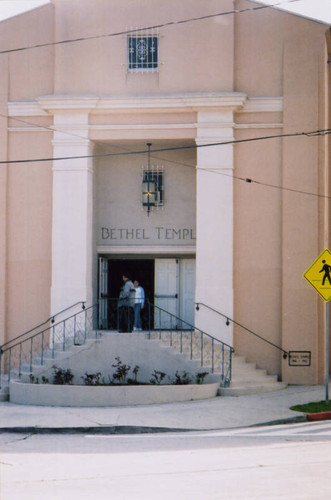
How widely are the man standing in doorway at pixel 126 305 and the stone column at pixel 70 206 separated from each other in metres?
0.97

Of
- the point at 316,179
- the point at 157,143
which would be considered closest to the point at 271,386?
the point at 316,179

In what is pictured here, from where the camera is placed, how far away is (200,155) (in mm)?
23688

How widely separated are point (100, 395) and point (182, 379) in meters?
2.47

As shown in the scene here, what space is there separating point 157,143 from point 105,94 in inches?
78.9

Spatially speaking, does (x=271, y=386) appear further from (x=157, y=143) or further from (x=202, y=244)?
(x=157, y=143)

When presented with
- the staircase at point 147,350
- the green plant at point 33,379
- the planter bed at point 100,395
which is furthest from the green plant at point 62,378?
the planter bed at point 100,395

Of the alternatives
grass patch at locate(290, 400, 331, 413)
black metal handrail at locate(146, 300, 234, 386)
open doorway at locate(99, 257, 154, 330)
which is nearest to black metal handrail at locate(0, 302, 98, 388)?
open doorway at locate(99, 257, 154, 330)

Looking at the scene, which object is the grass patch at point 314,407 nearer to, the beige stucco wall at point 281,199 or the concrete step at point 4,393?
the beige stucco wall at point 281,199

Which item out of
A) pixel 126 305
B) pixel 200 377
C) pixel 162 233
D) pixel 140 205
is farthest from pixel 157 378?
pixel 140 205

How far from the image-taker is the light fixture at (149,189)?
24.9 m

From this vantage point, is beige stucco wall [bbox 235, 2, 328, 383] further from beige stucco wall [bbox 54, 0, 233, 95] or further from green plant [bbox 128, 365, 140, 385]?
green plant [bbox 128, 365, 140, 385]

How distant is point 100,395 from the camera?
19875 mm

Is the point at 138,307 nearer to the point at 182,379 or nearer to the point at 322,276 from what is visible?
the point at 182,379

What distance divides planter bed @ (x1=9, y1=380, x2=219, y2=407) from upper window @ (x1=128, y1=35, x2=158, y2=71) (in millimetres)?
8834
